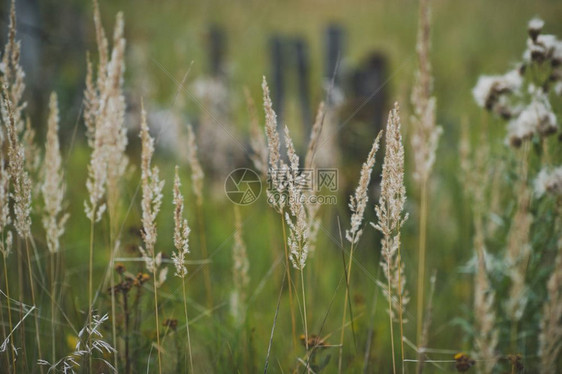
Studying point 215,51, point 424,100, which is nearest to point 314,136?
point 424,100

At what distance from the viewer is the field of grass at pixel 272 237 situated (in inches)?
53.8

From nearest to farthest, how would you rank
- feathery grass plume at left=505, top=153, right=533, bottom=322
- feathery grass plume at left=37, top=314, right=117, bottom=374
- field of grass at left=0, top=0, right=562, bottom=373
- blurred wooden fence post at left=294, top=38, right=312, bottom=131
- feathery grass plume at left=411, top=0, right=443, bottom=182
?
1. feathery grass plume at left=37, top=314, right=117, bottom=374
2. field of grass at left=0, top=0, right=562, bottom=373
3. feathery grass plume at left=411, top=0, right=443, bottom=182
4. feathery grass plume at left=505, top=153, right=533, bottom=322
5. blurred wooden fence post at left=294, top=38, right=312, bottom=131

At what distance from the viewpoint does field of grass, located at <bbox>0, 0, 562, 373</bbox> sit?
1366mm

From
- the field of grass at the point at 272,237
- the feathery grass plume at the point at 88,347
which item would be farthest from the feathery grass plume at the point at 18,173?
the feathery grass plume at the point at 88,347

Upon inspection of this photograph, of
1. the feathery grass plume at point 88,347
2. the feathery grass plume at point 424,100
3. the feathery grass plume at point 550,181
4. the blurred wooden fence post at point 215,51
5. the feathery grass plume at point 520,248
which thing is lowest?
the feathery grass plume at point 88,347

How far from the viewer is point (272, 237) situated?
2.19m

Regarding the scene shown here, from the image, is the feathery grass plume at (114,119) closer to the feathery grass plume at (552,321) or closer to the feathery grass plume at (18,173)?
the feathery grass plume at (18,173)

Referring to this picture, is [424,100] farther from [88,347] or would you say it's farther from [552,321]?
[88,347]

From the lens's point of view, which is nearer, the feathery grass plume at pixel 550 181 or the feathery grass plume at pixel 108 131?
the feathery grass plume at pixel 108 131

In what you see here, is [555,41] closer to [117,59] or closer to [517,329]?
[517,329]

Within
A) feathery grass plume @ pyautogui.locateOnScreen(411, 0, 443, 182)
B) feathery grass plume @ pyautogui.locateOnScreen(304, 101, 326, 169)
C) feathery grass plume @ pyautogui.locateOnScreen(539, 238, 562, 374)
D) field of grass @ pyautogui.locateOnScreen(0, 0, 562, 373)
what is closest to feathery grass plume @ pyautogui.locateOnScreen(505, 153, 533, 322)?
field of grass @ pyautogui.locateOnScreen(0, 0, 562, 373)

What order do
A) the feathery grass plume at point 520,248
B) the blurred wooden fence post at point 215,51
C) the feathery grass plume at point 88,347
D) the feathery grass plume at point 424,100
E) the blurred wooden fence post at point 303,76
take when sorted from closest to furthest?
the feathery grass plume at point 88,347
the feathery grass plume at point 424,100
the feathery grass plume at point 520,248
the blurred wooden fence post at point 303,76
the blurred wooden fence post at point 215,51

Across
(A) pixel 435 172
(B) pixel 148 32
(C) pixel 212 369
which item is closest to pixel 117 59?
(C) pixel 212 369

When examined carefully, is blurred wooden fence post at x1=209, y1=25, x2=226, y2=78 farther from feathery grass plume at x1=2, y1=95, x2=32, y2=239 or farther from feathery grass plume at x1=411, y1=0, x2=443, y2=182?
feathery grass plume at x1=2, y1=95, x2=32, y2=239
